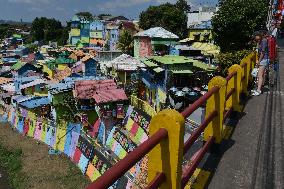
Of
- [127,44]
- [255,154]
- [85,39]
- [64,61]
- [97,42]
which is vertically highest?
[85,39]

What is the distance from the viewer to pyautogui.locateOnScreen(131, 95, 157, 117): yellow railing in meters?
25.0

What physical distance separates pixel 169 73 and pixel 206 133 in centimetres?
2138

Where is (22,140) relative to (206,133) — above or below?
below

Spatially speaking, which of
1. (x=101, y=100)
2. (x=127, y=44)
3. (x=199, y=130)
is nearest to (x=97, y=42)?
(x=127, y=44)

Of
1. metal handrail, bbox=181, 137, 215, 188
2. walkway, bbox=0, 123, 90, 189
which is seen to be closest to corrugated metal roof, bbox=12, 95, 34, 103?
walkway, bbox=0, 123, 90, 189

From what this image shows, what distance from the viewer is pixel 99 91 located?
2939 cm

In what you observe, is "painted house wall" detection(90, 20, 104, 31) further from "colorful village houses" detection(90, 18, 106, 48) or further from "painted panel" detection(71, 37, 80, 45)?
"painted panel" detection(71, 37, 80, 45)

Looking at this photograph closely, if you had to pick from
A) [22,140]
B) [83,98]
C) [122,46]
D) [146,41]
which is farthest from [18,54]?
[83,98]

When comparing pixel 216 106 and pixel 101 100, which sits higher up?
pixel 216 106

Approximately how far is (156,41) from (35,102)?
18086 millimetres

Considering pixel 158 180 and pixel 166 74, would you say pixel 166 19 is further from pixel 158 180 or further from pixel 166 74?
pixel 158 180

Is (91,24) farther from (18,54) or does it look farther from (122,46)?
(122,46)

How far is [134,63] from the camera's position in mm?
34969

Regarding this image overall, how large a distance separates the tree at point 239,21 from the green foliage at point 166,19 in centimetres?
2961
